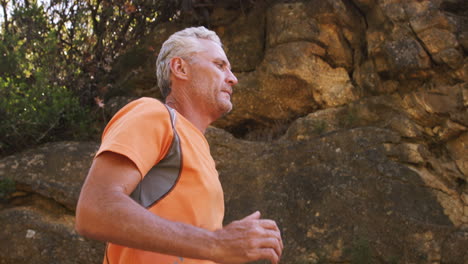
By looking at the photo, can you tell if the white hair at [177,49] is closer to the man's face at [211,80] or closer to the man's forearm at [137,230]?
the man's face at [211,80]

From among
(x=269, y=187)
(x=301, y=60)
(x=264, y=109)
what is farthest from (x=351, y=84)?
(x=269, y=187)

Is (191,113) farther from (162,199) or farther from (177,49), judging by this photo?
(162,199)

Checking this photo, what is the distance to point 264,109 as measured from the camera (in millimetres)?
5199

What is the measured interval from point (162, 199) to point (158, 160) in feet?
0.40

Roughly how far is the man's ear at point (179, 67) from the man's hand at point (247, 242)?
87cm

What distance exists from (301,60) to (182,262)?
3.66m

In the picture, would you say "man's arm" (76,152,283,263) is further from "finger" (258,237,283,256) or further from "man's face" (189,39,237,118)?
"man's face" (189,39,237,118)

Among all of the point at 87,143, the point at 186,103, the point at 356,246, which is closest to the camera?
the point at 186,103

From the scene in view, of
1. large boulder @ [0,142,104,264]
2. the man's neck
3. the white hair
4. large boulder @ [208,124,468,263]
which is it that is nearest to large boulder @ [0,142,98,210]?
large boulder @ [0,142,104,264]

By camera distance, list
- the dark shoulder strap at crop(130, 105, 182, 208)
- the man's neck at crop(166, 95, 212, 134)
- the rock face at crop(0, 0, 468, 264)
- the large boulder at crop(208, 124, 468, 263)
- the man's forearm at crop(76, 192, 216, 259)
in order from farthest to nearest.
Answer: the rock face at crop(0, 0, 468, 264)
the large boulder at crop(208, 124, 468, 263)
the man's neck at crop(166, 95, 212, 134)
the dark shoulder strap at crop(130, 105, 182, 208)
the man's forearm at crop(76, 192, 216, 259)

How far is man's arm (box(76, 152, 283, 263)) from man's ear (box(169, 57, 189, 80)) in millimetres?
750

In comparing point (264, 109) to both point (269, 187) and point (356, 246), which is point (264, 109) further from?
point (356, 246)

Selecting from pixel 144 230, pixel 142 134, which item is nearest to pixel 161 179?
pixel 142 134

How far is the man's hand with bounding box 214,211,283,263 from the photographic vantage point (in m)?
1.44
